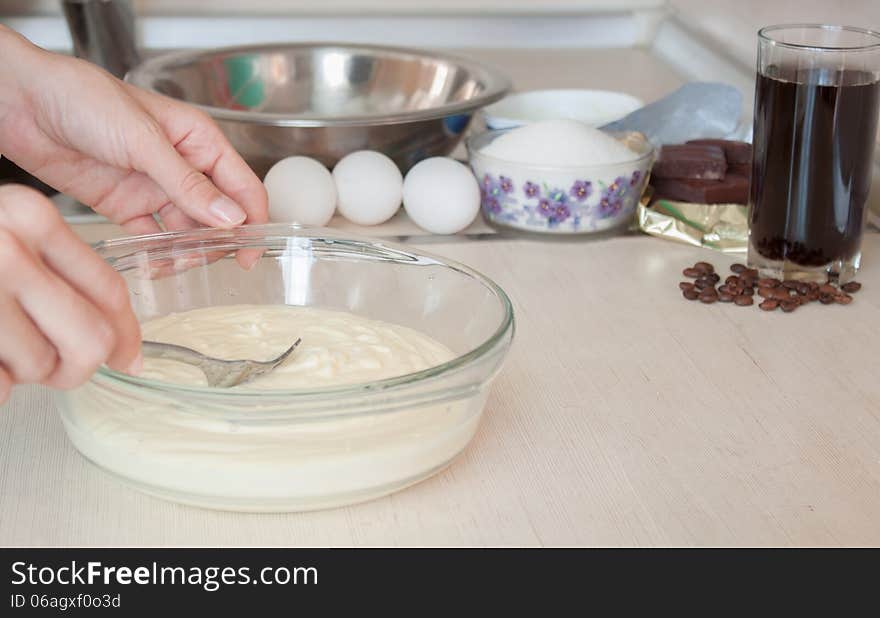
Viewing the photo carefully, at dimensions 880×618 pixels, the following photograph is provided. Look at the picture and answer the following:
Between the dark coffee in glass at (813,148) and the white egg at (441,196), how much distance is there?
326 millimetres

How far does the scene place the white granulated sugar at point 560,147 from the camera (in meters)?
1.32

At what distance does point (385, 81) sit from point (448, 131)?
0.34 metres

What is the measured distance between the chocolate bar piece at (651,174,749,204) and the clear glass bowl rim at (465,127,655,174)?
0.05 meters

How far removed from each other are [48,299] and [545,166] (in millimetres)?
747

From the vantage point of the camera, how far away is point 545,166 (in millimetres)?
1310

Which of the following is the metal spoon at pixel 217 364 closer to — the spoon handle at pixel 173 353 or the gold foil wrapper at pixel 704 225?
the spoon handle at pixel 173 353

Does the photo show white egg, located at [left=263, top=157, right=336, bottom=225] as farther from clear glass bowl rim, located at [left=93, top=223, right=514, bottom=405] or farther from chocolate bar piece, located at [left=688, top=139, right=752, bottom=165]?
chocolate bar piece, located at [left=688, top=139, right=752, bottom=165]

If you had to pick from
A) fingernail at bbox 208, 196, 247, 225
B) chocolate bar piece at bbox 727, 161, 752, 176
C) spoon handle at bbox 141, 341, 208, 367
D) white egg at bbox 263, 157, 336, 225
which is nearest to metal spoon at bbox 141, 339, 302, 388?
spoon handle at bbox 141, 341, 208, 367

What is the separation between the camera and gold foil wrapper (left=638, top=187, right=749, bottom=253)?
4.33 feet

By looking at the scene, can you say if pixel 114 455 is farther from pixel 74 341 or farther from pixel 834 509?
pixel 834 509

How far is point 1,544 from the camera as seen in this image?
76 cm

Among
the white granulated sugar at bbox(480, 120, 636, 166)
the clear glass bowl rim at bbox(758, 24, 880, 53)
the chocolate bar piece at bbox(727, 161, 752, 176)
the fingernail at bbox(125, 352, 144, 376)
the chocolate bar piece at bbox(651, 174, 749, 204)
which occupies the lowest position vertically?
the chocolate bar piece at bbox(651, 174, 749, 204)

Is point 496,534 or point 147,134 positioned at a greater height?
point 147,134

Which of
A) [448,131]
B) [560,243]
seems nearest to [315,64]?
[448,131]
